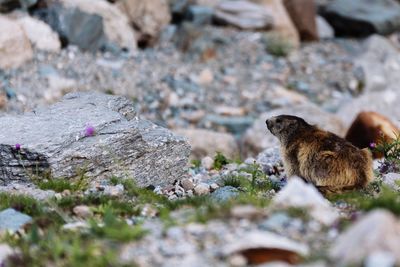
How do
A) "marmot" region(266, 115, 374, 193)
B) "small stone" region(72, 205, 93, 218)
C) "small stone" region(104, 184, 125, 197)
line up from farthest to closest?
"marmot" region(266, 115, 374, 193)
"small stone" region(104, 184, 125, 197)
"small stone" region(72, 205, 93, 218)

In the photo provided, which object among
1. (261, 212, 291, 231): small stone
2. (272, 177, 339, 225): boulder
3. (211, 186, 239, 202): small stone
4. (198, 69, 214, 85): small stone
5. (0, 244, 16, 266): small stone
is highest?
(261, 212, 291, 231): small stone

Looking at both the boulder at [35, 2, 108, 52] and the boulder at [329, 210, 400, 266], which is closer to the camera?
the boulder at [329, 210, 400, 266]

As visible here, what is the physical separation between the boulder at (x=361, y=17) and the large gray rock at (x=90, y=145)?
53.8 ft

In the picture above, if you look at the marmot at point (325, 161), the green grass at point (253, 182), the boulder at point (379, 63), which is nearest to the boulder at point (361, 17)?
the boulder at point (379, 63)

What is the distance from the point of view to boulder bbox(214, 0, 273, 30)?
23859 mm

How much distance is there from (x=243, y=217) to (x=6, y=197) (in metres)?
2.94

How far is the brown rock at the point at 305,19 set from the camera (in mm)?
24688

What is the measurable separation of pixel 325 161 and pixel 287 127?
100 centimetres

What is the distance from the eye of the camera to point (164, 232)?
19.2 feet

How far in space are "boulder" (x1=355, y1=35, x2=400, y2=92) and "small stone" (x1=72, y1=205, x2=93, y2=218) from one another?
14750 mm

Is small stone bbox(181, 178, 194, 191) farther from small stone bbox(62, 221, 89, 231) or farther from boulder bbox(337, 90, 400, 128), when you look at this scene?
boulder bbox(337, 90, 400, 128)

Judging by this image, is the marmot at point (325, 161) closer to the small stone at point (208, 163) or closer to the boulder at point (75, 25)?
the small stone at point (208, 163)

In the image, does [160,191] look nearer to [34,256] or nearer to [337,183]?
[337,183]

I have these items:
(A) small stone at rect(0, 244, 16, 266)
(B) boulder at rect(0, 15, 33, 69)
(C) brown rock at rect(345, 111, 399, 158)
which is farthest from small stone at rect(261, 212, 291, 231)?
(B) boulder at rect(0, 15, 33, 69)
